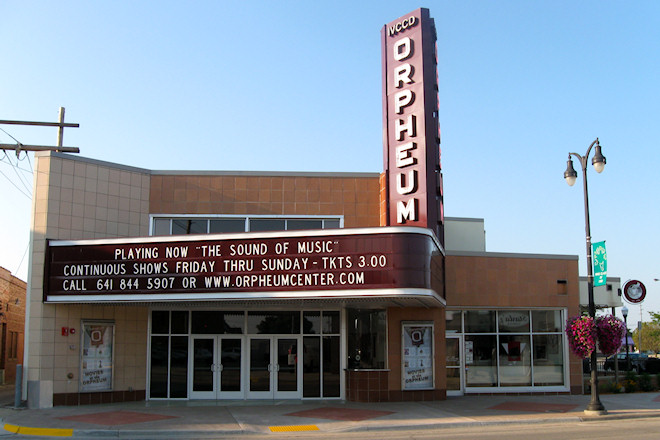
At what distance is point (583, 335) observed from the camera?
1847 centimetres

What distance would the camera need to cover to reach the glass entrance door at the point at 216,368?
67.6ft

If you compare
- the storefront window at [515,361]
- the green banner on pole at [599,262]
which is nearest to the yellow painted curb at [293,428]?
the green banner on pole at [599,262]

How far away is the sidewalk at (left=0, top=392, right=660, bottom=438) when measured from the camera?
15.2 metres

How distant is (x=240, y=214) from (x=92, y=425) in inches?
314

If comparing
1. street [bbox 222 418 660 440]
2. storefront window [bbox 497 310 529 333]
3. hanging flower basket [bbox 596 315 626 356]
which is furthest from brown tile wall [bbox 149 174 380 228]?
street [bbox 222 418 660 440]

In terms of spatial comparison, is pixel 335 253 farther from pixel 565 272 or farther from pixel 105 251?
pixel 565 272

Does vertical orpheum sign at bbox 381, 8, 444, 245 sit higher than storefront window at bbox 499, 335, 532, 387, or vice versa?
vertical orpheum sign at bbox 381, 8, 444, 245

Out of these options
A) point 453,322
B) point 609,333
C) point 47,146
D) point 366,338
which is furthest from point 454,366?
point 47,146

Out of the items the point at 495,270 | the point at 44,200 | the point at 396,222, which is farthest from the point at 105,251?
the point at 495,270

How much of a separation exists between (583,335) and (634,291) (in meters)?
7.72

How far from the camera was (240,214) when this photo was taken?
21.2 meters

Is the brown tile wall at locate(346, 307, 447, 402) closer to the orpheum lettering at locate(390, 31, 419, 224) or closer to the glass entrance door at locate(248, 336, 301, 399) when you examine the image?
the glass entrance door at locate(248, 336, 301, 399)

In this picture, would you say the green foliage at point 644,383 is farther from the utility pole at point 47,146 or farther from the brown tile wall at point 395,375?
the utility pole at point 47,146

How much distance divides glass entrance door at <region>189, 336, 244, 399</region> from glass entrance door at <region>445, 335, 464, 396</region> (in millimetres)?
6988
